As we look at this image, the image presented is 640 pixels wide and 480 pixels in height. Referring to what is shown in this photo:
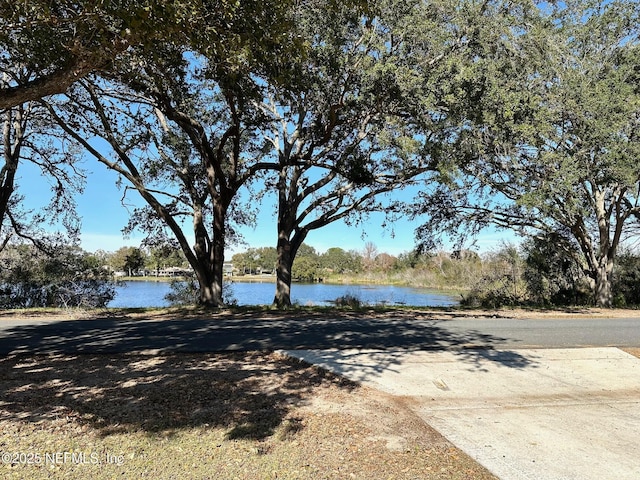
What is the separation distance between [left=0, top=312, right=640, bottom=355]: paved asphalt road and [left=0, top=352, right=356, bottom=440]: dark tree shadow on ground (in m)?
0.96

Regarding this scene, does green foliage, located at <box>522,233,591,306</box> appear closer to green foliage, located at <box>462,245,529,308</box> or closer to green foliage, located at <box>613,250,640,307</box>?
green foliage, located at <box>462,245,529,308</box>

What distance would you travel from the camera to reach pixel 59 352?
7078mm

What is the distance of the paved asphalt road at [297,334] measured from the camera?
25.7ft

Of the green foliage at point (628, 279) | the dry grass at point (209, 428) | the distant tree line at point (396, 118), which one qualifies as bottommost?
the dry grass at point (209, 428)

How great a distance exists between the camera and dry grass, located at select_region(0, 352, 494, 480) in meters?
3.24

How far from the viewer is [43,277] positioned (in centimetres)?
1830

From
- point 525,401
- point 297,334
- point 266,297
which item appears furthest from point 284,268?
point 525,401

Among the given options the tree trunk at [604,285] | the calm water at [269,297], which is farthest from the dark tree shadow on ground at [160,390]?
the tree trunk at [604,285]

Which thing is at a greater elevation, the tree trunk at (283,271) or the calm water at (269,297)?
the tree trunk at (283,271)

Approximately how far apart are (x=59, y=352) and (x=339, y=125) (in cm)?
1058

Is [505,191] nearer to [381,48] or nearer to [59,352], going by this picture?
[381,48]

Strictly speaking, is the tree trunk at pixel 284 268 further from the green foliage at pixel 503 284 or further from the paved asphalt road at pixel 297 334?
the green foliage at pixel 503 284

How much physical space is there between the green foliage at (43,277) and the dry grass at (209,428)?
546 inches

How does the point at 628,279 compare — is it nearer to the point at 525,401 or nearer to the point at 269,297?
the point at 269,297
